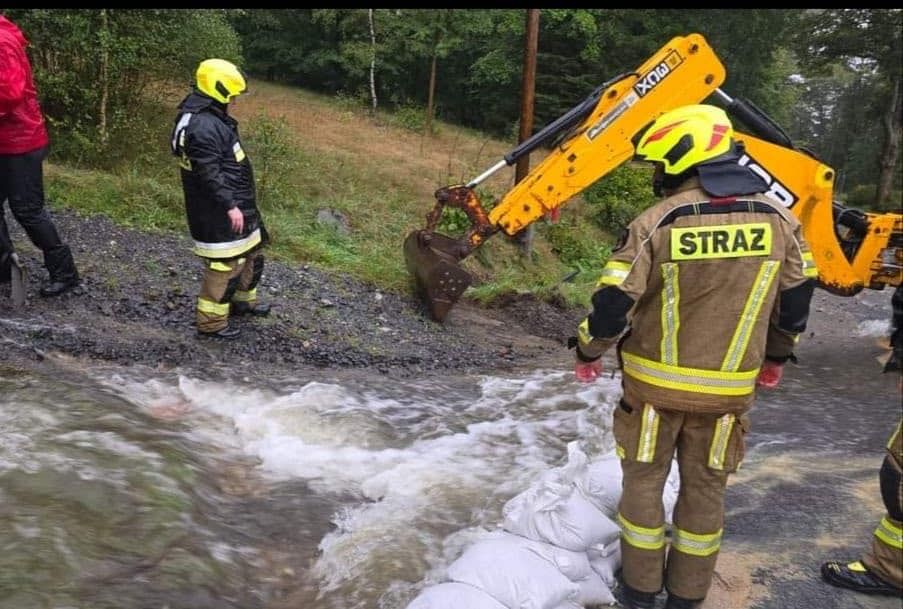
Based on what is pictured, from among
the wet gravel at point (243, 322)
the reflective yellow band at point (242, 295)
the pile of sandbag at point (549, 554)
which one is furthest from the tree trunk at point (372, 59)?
the pile of sandbag at point (549, 554)

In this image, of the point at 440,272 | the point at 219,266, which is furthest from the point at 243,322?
the point at 440,272

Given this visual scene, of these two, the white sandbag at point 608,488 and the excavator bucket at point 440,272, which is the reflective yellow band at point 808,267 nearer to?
the white sandbag at point 608,488

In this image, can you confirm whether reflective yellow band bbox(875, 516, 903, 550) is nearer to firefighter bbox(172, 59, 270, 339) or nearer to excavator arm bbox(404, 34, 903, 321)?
excavator arm bbox(404, 34, 903, 321)

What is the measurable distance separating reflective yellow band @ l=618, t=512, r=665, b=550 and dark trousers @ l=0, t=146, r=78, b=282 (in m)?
4.69

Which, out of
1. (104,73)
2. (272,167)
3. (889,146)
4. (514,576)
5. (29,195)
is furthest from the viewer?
(889,146)

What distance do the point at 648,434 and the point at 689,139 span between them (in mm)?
1142

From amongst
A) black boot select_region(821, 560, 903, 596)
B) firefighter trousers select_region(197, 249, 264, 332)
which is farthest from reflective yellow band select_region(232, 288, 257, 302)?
black boot select_region(821, 560, 903, 596)

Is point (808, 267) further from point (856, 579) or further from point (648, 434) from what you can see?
point (856, 579)

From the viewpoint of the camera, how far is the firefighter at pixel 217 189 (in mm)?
4883

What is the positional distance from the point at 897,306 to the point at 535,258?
8.69 m

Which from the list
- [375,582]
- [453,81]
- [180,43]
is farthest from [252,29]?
[375,582]

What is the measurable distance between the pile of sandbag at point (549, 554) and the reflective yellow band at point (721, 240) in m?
1.21

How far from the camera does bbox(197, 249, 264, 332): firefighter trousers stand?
17.1ft

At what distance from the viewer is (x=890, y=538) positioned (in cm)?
295
